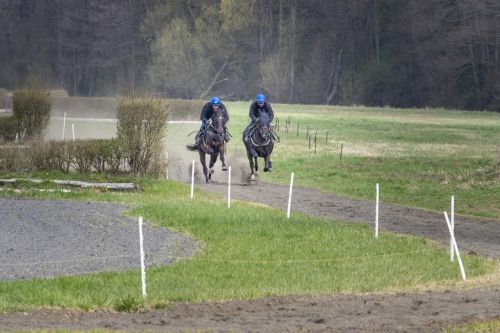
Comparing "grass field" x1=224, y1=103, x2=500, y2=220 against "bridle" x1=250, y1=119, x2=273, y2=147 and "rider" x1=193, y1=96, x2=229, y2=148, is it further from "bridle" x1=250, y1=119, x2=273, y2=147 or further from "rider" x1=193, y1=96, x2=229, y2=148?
"rider" x1=193, y1=96, x2=229, y2=148

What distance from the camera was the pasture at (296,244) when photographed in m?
16.2

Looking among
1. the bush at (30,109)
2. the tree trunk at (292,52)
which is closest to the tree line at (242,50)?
the tree trunk at (292,52)

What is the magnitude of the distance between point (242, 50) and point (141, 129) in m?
82.5

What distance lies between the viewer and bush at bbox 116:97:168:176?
3234cm

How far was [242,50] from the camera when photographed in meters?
115

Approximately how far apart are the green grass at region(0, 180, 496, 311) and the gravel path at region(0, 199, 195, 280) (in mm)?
624

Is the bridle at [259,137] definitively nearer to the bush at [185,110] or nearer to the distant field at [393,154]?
the distant field at [393,154]

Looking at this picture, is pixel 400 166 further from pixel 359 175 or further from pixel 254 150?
pixel 254 150

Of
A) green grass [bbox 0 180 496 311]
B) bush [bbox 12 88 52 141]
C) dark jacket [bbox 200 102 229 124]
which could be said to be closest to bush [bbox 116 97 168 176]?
dark jacket [bbox 200 102 229 124]

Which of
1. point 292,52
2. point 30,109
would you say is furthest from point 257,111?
point 292,52

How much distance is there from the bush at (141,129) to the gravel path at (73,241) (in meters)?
5.80

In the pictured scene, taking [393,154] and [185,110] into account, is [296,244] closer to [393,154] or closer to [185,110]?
[393,154]

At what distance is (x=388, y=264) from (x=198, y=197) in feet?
35.2

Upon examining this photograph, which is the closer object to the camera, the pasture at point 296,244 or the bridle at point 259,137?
the pasture at point 296,244
